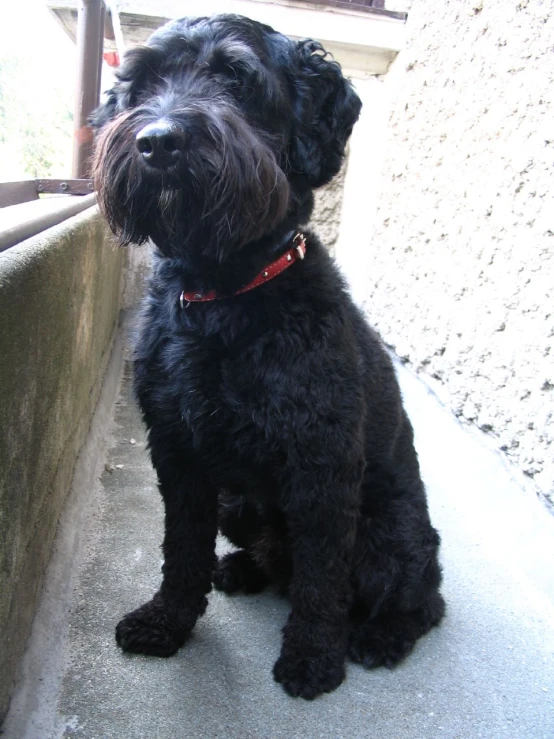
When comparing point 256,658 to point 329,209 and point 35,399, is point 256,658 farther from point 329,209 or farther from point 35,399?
point 329,209

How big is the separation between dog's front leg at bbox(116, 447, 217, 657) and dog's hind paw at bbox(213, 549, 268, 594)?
1.02ft

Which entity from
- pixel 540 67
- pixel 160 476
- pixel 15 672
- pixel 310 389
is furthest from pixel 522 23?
pixel 15 672

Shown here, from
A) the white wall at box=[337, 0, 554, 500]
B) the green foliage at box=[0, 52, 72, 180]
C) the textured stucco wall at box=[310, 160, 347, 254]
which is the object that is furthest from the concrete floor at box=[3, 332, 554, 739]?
the textured stucco wall at box=[310, 160, 347, 254]

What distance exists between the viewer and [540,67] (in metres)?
2.96

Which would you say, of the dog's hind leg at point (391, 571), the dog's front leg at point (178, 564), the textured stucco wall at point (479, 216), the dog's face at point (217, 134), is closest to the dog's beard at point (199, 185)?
the dog's face at point (217, 134)

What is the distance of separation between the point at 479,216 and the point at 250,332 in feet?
6.85

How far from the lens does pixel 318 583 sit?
6.68 ft

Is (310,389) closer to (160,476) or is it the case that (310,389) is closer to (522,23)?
(160,476)

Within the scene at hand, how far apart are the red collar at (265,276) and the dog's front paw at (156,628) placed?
3.56 ft

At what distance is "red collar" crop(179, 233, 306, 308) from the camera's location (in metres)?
1.94

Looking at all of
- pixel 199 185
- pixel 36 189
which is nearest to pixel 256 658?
pixel 199 185

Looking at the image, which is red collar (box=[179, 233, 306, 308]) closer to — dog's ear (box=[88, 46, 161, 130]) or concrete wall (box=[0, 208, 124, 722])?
concrete wall (box=[0, 208, 124, 722])

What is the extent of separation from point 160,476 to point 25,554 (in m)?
0.53

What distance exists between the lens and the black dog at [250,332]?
5.71ft
